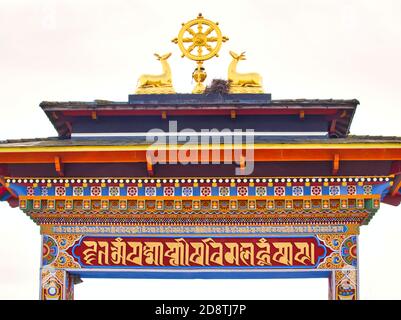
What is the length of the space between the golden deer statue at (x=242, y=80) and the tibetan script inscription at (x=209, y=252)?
11.0 ft

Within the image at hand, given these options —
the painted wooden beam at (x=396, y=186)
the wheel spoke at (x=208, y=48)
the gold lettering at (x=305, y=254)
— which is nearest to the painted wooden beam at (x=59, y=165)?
the wheel spoke at (x=208, y=48)

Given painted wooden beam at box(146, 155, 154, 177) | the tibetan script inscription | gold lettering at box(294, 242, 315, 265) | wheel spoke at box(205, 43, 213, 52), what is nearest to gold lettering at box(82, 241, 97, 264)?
the tibetan script inscription

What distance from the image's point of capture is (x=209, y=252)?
18078mm

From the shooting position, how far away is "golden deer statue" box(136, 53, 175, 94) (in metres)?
20.0

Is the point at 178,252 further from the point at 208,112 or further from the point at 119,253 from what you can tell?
the point at 208,112

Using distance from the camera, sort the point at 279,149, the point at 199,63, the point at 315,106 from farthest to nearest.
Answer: the point at 199,63 → the point at 315,106 → the point at 279,149

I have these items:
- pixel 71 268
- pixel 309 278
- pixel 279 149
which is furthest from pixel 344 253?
pixel 71 268

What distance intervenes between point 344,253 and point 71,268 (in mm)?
4934

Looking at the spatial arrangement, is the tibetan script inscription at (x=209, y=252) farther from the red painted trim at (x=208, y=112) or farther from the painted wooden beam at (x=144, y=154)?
the red painted trim at (x=208, y=112)

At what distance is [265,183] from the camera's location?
17.9m

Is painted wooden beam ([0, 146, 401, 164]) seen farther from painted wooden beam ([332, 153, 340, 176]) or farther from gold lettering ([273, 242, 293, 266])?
gold lettering ([273, 242, 293, 266])

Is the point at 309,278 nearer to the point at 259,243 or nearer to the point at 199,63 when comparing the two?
the point at 259,243

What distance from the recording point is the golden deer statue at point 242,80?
19922mm

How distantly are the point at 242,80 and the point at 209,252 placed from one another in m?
3.88
